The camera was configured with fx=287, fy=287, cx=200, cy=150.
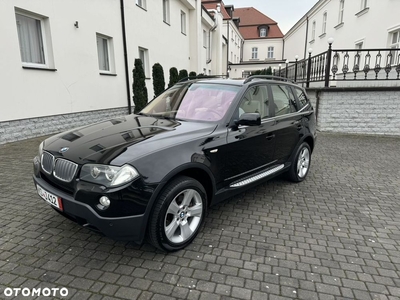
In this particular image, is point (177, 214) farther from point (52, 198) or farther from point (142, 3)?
point (142, 3)

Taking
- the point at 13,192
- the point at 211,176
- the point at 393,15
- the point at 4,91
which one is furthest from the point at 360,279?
the point at 393,15

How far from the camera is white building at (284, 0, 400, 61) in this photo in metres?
14.5

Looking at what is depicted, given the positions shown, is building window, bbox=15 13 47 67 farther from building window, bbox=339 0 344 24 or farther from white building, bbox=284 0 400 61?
building window, bbox=339 0 344 24

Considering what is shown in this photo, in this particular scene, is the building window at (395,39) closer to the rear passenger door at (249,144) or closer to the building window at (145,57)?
the building window at (145,57)

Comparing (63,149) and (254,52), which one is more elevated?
(254,52)

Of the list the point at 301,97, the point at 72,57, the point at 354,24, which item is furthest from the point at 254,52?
the point at 301,97

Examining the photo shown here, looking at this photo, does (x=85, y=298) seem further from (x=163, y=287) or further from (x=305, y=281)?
(x=305, y=281)

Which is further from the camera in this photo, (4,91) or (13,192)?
(4,91)

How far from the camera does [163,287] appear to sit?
2.37 m

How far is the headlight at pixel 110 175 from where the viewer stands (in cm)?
240

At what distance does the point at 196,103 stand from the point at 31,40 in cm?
676

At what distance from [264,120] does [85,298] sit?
2.95 metres

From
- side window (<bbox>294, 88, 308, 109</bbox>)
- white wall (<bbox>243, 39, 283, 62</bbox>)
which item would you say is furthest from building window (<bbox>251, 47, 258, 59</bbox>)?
side window (<bbox>294, 88, 308, 109</bbox>)

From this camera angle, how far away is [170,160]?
2660mm
